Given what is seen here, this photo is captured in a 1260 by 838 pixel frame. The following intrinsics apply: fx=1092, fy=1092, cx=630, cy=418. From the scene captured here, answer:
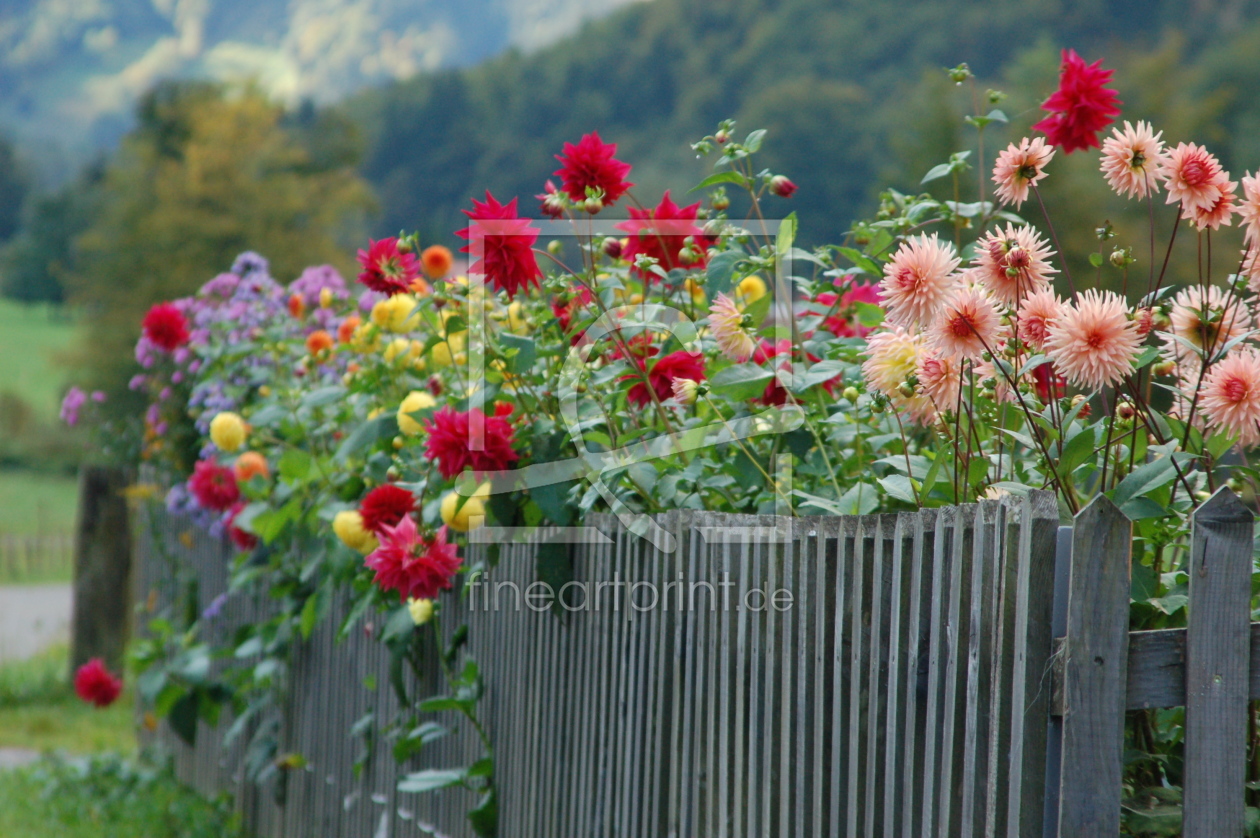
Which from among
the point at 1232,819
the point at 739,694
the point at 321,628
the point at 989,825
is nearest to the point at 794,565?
the point at 739,694

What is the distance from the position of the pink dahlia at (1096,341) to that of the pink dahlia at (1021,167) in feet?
1.15

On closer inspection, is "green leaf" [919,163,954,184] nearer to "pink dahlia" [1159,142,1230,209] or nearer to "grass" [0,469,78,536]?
"pink dahlia" [1159,142,1230,209]

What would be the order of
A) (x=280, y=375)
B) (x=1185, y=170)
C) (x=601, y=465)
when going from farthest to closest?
(x=280, y=375) < (x=601, y=465) < (x=1185, y=170)

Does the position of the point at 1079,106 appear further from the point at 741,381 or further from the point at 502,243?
the point at 502,243

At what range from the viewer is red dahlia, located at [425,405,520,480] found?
2.02m

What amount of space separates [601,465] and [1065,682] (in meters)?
1.10

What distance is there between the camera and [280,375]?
366 centimetres

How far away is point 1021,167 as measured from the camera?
151 centimetres

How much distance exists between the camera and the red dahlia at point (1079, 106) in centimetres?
176

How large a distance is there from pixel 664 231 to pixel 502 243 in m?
0.41

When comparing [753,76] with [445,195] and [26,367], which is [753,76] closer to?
[445,195]

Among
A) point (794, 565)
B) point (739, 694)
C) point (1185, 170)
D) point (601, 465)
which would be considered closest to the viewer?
point (1185, 170)

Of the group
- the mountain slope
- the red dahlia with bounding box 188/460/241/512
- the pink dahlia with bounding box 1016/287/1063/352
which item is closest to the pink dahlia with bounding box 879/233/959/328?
the pink dahlia with bounding box 1016/287/1063/352

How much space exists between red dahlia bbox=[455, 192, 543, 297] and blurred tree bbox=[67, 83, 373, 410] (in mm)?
19030
